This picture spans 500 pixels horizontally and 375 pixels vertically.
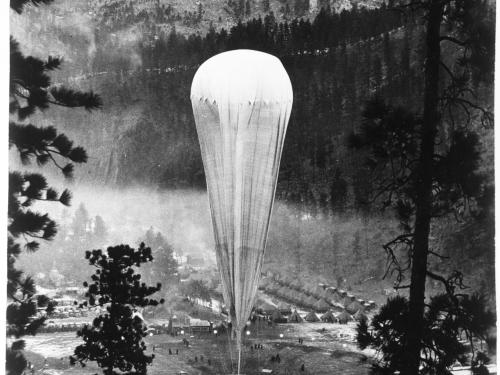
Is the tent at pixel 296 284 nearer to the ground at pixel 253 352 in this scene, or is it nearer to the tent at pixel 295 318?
the tent at pixel 295 318

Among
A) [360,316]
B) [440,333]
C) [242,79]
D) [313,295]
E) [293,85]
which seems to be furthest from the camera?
[293,85]

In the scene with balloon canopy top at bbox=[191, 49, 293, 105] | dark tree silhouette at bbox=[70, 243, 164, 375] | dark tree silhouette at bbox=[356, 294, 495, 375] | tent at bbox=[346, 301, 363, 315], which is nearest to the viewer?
balloon canopy top at bbox=[191, 49, 293, 105]

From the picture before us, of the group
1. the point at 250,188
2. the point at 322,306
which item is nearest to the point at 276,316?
the point at 322,306

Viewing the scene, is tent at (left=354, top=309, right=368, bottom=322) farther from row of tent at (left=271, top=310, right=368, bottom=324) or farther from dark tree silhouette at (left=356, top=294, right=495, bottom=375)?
dark tree silhouette at (left=356, top=294, right=495, bottom=375)

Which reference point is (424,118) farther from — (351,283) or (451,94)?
(351,283)

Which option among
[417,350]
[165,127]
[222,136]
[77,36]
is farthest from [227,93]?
[417,350]

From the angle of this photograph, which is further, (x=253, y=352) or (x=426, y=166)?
(x=253, y=352)

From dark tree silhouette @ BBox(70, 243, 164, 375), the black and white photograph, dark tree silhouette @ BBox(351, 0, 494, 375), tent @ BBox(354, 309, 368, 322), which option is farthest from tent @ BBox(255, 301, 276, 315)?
dark tree silhouette @ BBox(351, 0, 494, 375)

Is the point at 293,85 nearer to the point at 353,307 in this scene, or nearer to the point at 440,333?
the point at 353,307
